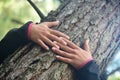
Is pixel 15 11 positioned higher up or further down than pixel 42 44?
further down

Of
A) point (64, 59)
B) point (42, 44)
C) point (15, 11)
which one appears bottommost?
point (15, 11)

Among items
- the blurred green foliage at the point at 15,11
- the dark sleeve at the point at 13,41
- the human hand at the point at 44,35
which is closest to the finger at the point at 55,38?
the human hand at the point at 44,35

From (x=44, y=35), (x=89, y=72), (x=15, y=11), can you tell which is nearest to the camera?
(x=89, y=72)

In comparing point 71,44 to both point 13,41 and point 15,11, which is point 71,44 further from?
point 15,11

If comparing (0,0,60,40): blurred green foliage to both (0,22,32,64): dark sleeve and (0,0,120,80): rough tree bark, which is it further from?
(0,22,32,64): dark sleeve

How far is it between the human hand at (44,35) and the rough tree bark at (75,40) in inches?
1.6

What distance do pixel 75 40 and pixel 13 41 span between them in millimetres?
388

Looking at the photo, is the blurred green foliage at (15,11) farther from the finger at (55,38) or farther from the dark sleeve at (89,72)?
the dark sleeve at (89,72)

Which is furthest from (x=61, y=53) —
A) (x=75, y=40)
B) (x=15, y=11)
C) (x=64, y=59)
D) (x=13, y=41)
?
(x=15, y=11)

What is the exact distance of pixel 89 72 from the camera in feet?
4.98

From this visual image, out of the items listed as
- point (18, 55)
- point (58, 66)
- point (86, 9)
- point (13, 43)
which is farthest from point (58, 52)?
point (86, 9)

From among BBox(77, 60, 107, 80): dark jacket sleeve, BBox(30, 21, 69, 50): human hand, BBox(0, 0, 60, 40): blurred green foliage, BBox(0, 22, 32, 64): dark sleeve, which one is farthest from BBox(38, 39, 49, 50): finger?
BBox(0, 0, 60, 40): blurred green foliage

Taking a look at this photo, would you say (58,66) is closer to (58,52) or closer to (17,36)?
(58,52)

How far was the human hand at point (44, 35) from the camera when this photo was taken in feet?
5.21
